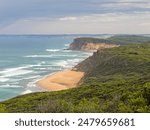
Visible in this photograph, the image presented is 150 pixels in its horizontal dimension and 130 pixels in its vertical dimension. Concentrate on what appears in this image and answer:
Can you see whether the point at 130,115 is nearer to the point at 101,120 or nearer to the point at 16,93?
the point at 101,120

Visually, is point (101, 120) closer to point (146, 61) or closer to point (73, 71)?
point (146, 61)

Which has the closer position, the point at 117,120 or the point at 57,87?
the point at 117,120

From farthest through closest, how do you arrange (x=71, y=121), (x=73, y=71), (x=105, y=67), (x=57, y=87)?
(x=73, y=71), (x=105, y=67), (x=57, y=87), (x=71, y=121)

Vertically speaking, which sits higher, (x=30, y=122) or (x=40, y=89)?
(x=30, y=122)

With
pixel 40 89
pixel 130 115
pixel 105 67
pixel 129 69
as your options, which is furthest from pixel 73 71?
pixel 130 115

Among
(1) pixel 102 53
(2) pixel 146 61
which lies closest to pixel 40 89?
(2) pixel 146 61

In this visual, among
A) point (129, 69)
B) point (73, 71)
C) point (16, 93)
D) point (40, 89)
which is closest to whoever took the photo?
point (16, 93)
